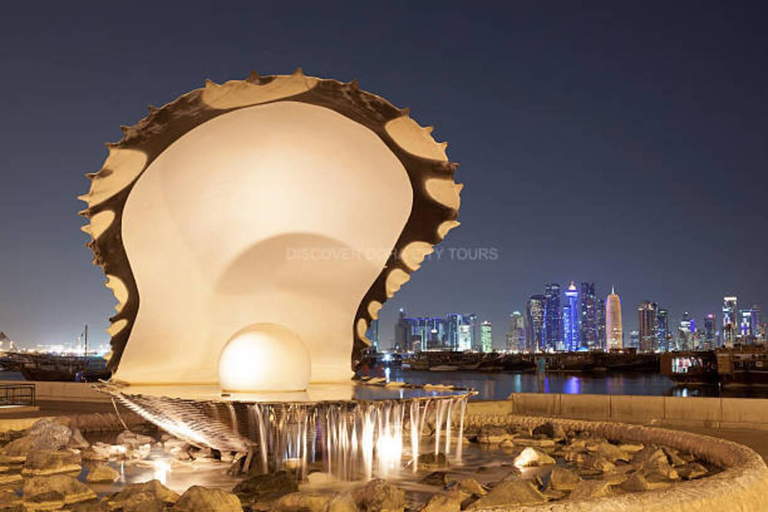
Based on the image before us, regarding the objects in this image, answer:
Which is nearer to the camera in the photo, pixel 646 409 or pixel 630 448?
pixel 630 448

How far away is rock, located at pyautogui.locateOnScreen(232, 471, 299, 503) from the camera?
7.75 metres

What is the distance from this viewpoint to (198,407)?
8.41 m

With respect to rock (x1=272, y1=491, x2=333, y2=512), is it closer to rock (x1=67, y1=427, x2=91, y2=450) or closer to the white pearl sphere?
the white pearl sphere

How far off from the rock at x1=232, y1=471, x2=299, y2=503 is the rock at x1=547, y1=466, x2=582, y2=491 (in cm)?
284

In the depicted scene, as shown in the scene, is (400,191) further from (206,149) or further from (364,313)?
(206,149)

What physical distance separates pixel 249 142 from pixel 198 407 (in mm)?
4463

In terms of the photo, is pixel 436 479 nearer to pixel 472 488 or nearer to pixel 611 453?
pixel 472 488

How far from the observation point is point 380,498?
7.21 metres

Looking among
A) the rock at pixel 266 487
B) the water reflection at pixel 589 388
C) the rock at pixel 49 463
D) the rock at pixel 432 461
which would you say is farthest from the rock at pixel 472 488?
the water reflection at pixel 589 388

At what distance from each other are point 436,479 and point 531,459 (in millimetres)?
1889

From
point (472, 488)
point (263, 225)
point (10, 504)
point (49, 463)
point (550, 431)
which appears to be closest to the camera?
point (10, 504)

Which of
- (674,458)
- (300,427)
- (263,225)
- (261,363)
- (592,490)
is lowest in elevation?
(674,458)

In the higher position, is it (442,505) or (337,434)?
(337,434)

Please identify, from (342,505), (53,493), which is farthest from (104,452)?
(342,505)
